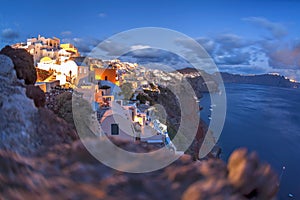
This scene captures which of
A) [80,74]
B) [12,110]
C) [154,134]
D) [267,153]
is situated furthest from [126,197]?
[267,153]

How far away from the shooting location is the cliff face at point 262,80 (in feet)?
427

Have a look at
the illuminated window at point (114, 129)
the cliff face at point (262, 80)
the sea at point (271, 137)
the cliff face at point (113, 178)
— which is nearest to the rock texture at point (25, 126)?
the cliff face at point (113, 178)

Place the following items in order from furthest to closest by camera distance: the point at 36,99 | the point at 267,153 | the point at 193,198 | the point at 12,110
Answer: the point at 267,153, the point at 36,99, the point at 12,110, the point at 193,198

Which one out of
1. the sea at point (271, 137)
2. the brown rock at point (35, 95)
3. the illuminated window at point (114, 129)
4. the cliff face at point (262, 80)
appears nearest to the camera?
the brown rock at point (35, 95)

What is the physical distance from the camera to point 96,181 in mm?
1123

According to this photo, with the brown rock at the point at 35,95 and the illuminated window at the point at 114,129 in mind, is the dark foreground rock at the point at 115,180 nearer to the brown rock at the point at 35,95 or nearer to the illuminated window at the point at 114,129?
the brown rock at the point at 35,95

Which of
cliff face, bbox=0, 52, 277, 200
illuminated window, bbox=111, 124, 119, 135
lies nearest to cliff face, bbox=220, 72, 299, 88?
illuminated window, bbox=111, 124, 119, 135

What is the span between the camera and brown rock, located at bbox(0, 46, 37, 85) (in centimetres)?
269

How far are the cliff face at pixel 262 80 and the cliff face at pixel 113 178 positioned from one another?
129 meters

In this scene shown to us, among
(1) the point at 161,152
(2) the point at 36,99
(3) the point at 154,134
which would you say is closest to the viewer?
(1) the point at 161,152

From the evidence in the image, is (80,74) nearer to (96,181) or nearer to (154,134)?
(154,134)

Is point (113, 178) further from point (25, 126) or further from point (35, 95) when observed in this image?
point (35, 95)

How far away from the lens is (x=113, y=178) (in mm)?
1148

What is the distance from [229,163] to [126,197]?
0.45 m
